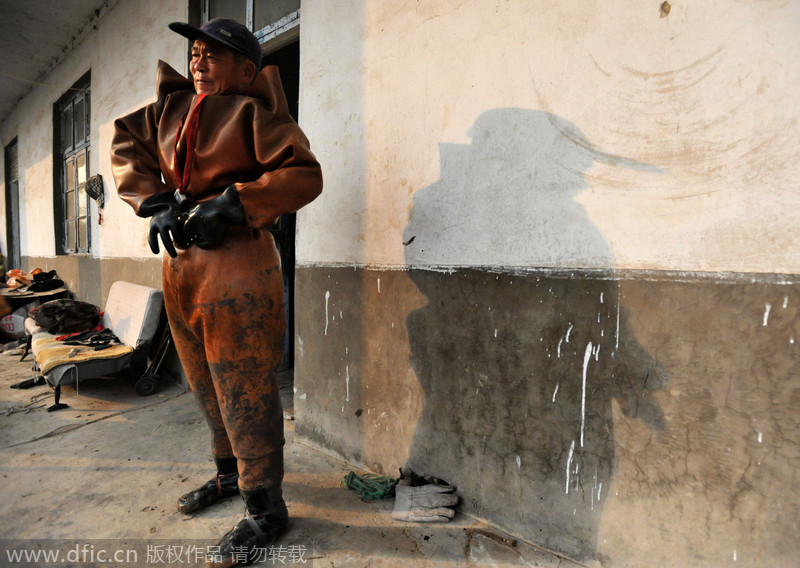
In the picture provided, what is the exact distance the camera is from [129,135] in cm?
162

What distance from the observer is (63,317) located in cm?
421

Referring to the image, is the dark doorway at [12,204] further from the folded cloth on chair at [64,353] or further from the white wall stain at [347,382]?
the white wall stain at [347,382]

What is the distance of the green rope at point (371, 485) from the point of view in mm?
1903

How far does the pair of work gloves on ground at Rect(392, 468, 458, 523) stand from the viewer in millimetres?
1722

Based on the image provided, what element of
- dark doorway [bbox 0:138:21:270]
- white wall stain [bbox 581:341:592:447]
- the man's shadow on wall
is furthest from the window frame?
white wall stain [bbox 581:341:592:447]

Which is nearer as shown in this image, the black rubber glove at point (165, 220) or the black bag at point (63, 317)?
the black rubber glove at point (165, 220)

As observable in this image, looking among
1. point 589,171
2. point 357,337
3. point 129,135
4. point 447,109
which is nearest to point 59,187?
point 129,135

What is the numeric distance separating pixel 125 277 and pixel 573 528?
4780mm

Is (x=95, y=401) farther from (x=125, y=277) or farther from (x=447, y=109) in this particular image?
(x=447, y=109)

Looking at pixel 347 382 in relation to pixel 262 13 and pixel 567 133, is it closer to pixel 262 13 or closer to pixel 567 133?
pixel 567 133

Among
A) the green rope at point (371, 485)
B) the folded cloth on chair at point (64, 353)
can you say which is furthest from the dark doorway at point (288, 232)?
the green rope at point (371, 485)

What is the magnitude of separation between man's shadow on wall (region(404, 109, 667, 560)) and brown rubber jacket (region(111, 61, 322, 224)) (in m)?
0.68

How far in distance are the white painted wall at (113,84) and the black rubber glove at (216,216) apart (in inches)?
113

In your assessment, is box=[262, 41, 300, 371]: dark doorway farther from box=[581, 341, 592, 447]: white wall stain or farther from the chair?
box=[581, 341, 592, 447]: white wall stain
